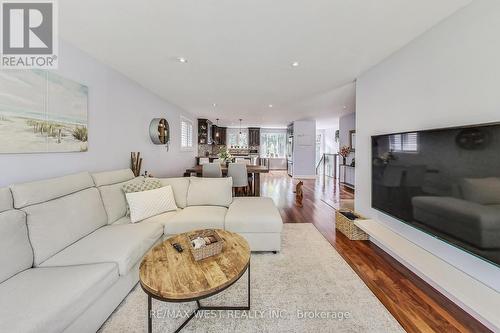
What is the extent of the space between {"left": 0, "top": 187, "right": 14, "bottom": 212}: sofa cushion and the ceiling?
1.54 meters

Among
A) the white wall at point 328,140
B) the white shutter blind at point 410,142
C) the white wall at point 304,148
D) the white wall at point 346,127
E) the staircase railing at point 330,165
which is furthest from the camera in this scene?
the white wall at point 328,140

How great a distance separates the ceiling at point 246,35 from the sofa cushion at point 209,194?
172 cm


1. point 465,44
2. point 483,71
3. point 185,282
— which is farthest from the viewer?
point 465,44

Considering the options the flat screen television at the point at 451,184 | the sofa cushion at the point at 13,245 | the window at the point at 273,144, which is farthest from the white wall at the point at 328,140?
the sofa cushion at the point at 13,245

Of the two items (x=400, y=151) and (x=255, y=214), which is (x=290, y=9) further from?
(x=255, y=214)

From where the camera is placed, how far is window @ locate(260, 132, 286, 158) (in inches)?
448

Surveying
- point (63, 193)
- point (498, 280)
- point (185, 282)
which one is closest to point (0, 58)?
point (63, 193)

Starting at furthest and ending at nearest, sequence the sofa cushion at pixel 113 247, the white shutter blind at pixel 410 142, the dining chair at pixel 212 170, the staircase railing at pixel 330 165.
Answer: the staircase railing at pixel 330 165
the dining chair at pixel 212 170
the white shutter blind at pixel 410 142
the sofa cushion at pixel 113 247

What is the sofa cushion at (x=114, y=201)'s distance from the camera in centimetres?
222

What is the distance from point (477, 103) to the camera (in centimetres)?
153

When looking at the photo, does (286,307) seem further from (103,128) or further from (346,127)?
(346,127)

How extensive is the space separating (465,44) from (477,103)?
0.51 meters

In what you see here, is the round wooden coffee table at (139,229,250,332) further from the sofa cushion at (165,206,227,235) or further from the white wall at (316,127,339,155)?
the white wall at (316,127,339,155)

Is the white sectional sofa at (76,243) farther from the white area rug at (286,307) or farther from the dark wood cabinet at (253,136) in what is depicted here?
the dark wood cabinet at (253,136)
